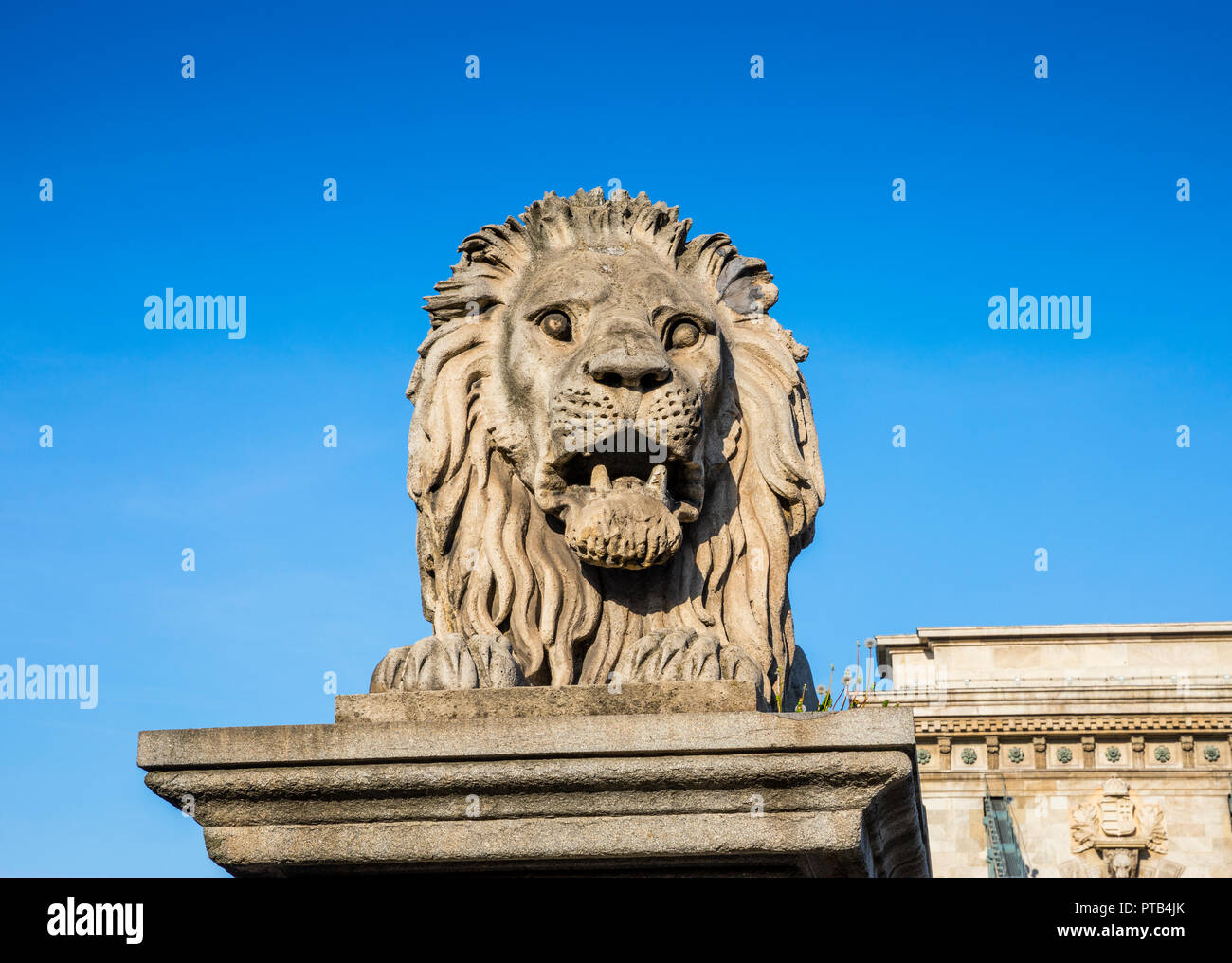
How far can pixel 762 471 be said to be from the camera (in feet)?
19.4

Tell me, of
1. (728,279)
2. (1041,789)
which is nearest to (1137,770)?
(1041,789)

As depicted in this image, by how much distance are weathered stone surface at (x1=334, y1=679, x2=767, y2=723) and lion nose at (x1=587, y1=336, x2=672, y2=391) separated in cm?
110

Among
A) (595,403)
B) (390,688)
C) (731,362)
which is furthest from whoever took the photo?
(731,362)

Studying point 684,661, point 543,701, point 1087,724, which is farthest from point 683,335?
point 1087,724

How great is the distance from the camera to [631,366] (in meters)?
5.54

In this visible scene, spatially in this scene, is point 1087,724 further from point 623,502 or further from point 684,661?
point 684,661

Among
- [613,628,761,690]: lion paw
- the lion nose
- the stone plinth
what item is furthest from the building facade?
the stone plinth

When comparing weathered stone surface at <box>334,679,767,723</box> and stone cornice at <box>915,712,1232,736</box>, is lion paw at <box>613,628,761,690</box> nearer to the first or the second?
weathered stone surface at <box>334,679,767,723</box>

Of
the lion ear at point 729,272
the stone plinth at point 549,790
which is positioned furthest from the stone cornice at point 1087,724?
the stone plinth at point 549,790

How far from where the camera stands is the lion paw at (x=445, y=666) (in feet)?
16.8

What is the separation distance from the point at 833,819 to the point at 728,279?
2323 millimetres

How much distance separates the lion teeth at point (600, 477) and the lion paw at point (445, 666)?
26.2 inches

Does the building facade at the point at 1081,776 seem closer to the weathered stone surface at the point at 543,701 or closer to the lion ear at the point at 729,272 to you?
the lion ear at the point at 729,272
